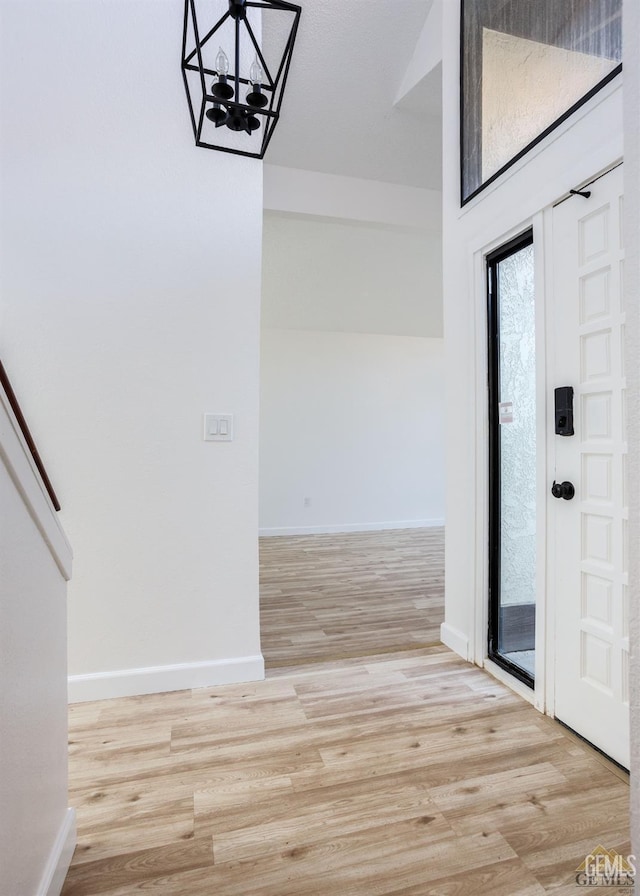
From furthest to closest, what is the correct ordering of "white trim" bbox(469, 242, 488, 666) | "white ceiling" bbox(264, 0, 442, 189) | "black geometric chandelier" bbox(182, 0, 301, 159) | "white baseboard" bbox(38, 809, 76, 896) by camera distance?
"white ceiling" bbox(264, 0, 442, 189) → "white trim" bbox(469, 242, 488, 666) → "black geometric chandelier" bbox(182, 0, 301, 159) → "white baseboard" bbox(38, 809, 76, 896)

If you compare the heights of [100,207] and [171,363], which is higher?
[100,207]

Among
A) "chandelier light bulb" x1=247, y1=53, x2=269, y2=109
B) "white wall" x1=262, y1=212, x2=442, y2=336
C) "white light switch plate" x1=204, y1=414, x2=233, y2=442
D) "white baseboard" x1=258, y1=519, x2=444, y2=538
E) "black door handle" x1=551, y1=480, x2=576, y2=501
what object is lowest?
"white baseboard" x1=258, y1=519, x2=444, y2=538

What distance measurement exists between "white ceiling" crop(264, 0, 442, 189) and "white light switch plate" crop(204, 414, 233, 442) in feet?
8.17

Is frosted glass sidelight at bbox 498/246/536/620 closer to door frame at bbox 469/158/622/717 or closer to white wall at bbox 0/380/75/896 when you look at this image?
door frame at bbox 469/158/622/717

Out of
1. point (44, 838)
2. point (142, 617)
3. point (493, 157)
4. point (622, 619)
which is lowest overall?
point (44, 838)

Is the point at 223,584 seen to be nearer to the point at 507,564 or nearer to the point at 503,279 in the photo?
the point at 507,564

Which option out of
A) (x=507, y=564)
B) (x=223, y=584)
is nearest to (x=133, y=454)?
(x=223, y=584)

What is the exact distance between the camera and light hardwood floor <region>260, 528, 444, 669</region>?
2.59 meters

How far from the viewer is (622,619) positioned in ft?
5.06

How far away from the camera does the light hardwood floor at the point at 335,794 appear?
1.18 m

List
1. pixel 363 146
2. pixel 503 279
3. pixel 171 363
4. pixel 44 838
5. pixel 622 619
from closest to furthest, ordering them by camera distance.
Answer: pixel 44 838
pixel 622 619
pixel 171 363
pixel 503 279
pixel 363 146

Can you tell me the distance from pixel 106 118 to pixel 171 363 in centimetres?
108

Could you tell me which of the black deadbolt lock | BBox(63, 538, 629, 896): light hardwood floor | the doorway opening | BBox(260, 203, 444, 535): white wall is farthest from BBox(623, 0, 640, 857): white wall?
BBox(260, 203, 444, 535): white wall

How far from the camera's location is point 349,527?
629cm
